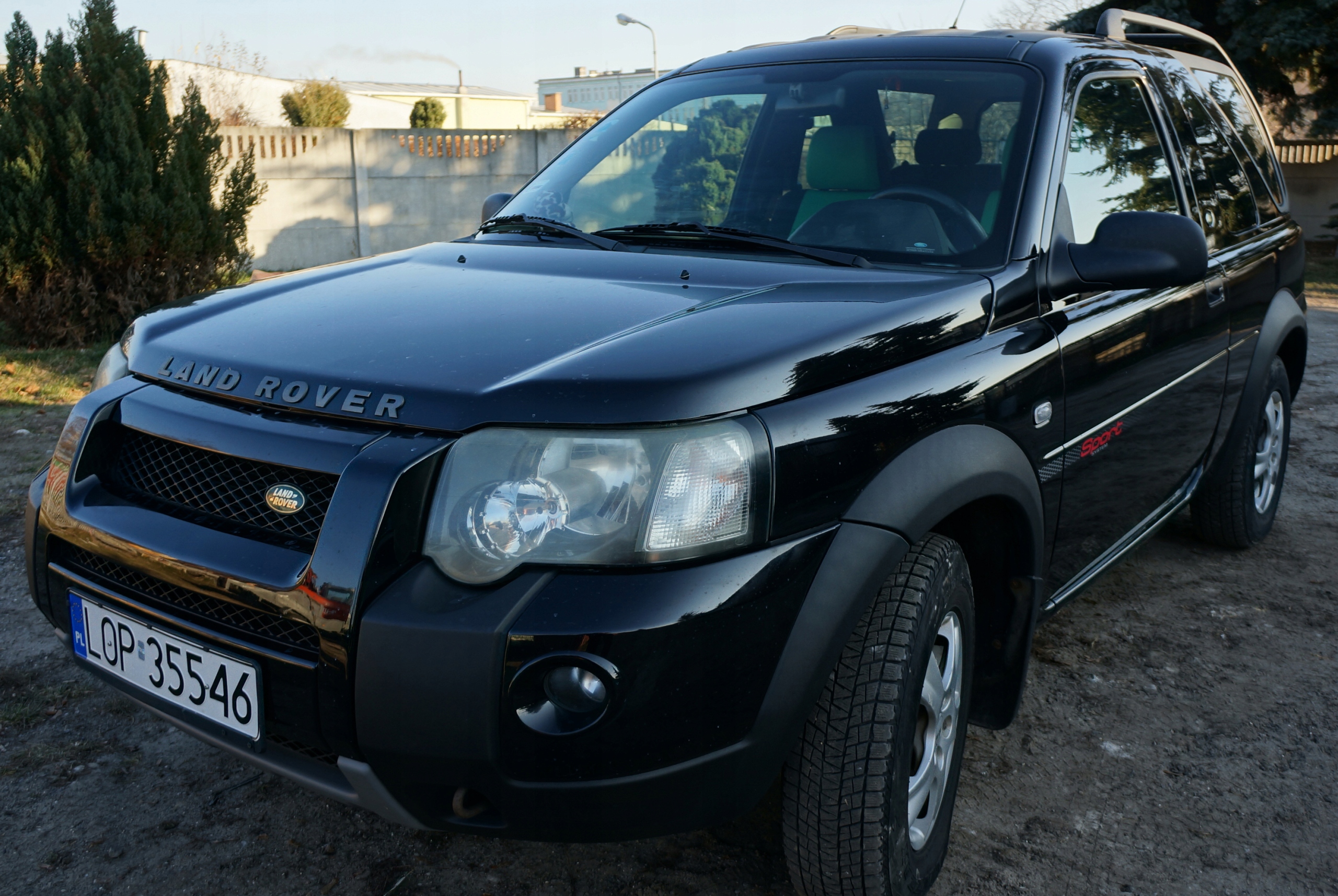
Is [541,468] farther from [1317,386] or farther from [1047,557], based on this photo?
[1317,386]

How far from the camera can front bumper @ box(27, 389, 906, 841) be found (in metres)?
1.57

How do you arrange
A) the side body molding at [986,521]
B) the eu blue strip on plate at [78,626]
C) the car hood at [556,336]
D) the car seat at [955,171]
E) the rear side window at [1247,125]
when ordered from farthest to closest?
the rear side window at [1247,125]
the car seat at [955,171]
the eu blue strip on plate at [78,626]
the side body molding at [986,521]
the car hood at [556,336]

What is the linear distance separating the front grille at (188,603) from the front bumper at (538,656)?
0.08 feet

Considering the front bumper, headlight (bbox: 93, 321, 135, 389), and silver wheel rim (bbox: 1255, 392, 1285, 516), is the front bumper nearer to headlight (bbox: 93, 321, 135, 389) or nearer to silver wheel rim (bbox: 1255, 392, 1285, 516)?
headlight (bbox: 93, 321, 135, 389)

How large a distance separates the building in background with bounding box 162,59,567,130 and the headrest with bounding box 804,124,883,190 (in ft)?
24.3

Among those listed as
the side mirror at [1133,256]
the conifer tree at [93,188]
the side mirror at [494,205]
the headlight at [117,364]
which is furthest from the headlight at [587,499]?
the conifer tree at [93,188]

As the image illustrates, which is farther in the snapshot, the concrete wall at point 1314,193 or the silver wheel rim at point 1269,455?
the concrete wall at point 1314,193

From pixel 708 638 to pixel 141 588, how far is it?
3.45ft

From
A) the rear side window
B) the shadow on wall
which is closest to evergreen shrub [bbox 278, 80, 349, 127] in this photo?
the shadow on wall

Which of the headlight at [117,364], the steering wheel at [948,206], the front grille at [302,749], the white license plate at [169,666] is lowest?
the front grille at [302,749]

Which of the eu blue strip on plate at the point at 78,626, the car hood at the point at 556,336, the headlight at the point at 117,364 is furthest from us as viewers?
the headlight at the point at 117,364

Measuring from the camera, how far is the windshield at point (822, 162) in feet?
8.40

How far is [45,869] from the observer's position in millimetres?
2240

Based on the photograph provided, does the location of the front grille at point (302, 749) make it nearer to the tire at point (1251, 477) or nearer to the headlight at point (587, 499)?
the headlight at point (587, 499)
